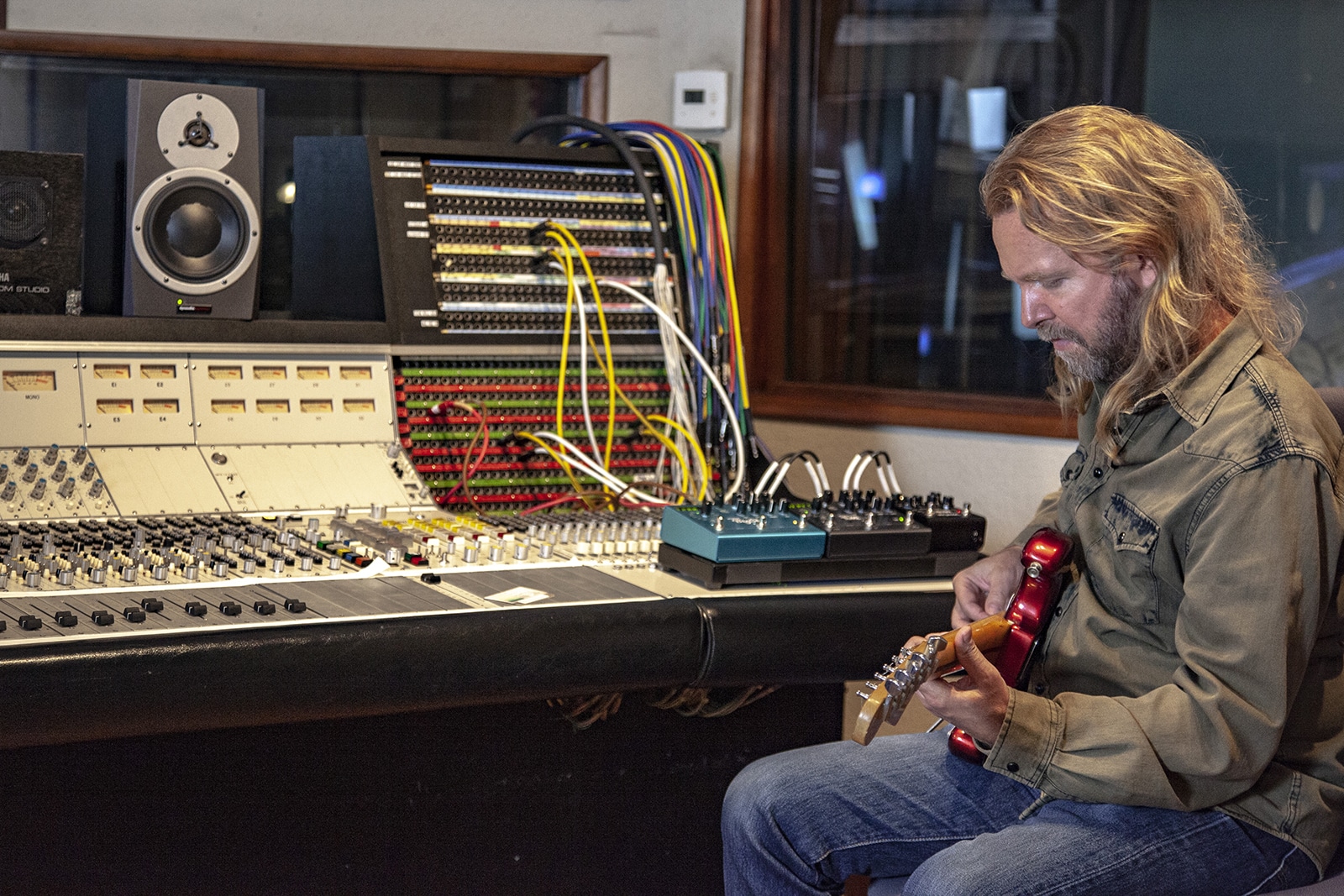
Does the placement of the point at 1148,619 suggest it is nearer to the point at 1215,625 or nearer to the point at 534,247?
the point at 1215,625

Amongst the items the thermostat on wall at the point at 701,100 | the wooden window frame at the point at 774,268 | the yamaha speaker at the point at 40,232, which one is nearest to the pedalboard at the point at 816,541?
the wooden window frame at the point at 774,268

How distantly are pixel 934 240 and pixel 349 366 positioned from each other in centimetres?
133

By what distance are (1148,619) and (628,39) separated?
1.95 m

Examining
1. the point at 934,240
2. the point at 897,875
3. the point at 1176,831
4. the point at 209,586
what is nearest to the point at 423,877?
the point at 209,586

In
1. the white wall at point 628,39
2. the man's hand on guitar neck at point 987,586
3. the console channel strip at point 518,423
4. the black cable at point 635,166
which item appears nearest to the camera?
the man's hand on guitar neck at point 987,586

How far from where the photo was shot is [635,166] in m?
2.42

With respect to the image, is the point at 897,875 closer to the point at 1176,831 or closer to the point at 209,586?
the point at 1176,831

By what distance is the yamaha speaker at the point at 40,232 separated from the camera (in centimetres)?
199

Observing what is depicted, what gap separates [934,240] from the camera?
2.88m

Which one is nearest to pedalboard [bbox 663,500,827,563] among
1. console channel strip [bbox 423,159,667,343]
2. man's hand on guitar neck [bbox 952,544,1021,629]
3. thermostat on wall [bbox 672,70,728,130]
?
man's hand on guitar neck [bbox 952,544,1021,629]

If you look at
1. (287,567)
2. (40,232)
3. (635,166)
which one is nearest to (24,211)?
(40,232)

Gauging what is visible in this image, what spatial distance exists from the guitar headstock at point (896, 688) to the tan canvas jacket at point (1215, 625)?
0.09m

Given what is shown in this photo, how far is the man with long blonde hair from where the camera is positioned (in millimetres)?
1285

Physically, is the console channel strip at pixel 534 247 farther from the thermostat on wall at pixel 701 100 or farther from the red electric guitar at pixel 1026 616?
the red electric guitar at pixel 1026 616
